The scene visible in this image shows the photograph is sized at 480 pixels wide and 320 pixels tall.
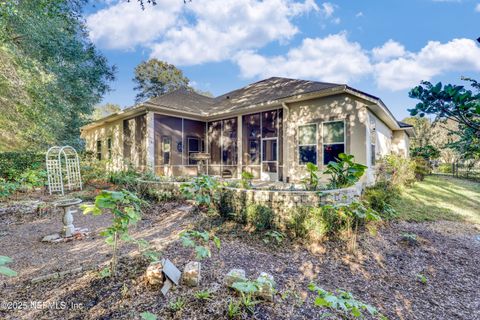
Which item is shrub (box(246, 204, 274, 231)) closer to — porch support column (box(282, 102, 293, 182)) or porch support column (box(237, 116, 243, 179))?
porch support column (box(282, 102, 293, 182))

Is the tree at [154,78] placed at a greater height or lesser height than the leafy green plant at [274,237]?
greater

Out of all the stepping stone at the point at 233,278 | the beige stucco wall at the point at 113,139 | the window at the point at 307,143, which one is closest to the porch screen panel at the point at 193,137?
the beige stucco wall at the point at 113,139

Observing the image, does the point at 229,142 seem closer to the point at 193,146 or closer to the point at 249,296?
the point at 193,146

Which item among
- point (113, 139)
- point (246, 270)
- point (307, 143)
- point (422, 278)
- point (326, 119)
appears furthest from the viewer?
point (113, 139)

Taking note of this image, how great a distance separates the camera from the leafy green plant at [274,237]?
4.19m

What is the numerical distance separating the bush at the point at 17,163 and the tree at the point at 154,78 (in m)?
17.3

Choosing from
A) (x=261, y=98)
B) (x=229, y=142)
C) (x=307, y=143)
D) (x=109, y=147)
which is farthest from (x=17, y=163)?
(x=307, y=143)

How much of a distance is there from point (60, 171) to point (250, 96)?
878cm

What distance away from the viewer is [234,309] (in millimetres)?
2137

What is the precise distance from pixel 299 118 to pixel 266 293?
7619mm

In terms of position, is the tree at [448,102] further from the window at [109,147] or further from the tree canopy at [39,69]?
the window at [109,147]

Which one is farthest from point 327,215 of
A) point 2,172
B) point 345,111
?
point 2,172

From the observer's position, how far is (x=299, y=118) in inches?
356

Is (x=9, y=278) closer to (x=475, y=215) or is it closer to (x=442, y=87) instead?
(x=442, y=87)
